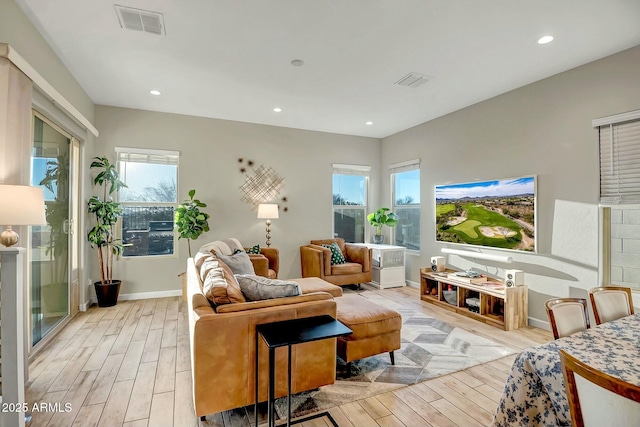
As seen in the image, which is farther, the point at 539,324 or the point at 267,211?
the point at 267,211

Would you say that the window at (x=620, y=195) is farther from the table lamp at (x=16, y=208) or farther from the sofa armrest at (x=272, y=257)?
the table lamp at (x=16, y=208)

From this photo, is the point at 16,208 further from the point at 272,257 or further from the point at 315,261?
the point at 315,261

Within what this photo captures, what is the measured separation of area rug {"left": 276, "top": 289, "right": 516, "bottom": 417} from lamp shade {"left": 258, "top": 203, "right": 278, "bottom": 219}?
2598 mm

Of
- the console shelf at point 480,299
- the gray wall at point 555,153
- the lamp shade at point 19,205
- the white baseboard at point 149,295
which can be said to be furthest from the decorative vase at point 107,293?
the gray wall at point 555,153

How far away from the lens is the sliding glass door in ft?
9.37

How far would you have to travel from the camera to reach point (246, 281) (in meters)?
2.11

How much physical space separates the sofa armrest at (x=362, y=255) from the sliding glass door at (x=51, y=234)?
4057mm

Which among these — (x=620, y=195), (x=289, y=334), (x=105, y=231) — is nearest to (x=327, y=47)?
(x=289, y=334)

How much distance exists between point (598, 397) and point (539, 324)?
10.3ft

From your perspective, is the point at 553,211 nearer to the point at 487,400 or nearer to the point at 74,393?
the point at 487,400

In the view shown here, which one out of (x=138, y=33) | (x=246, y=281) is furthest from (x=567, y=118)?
(x=138, y=33)

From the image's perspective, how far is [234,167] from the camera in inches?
202

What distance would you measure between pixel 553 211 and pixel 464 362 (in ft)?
6.65

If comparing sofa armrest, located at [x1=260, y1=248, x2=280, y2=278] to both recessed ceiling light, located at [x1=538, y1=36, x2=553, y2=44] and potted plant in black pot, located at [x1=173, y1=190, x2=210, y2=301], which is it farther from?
recessed ceiling light, located at [x1=538, y1=36, x2=553, y2=44]
